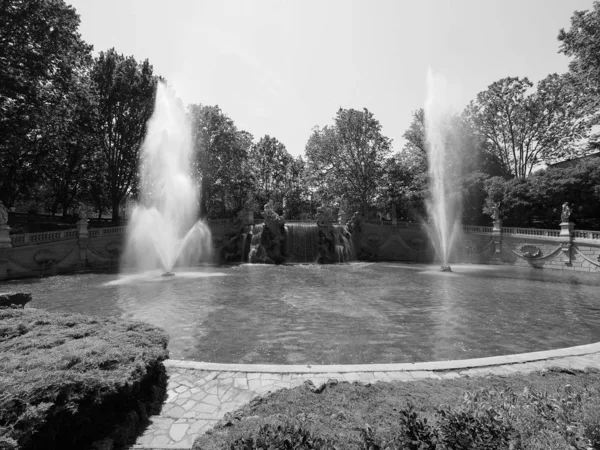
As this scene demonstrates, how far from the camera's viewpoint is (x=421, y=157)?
1649 inches

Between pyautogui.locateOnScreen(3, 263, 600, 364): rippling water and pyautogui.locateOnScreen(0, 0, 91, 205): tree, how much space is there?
40.1 ft

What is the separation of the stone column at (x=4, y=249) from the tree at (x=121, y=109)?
38.8 ft

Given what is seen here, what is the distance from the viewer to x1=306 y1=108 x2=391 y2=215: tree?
4153 centimetres

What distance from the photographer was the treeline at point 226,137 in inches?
808

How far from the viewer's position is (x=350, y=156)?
4312 centimetres

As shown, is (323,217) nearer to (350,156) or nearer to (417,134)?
(350,156)

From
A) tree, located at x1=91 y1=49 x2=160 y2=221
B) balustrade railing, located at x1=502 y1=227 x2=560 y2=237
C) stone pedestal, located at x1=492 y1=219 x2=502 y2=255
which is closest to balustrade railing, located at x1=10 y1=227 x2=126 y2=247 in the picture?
tree, located at x1=91 y1=49 x2=160 y2=221

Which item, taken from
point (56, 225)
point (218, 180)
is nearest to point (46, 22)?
point (56, 225)

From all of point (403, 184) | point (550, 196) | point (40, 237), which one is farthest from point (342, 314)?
point (403, 184)

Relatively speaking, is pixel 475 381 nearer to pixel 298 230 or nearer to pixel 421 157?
pixel 298 230

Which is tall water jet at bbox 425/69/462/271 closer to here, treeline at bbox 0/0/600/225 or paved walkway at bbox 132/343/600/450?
treeline at bbox 0/0/600/225

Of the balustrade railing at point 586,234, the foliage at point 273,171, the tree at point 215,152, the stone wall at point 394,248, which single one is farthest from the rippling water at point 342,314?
the foliage at point 273,171

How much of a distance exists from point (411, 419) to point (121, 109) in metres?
35.7

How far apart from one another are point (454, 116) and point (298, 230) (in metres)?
25.5
